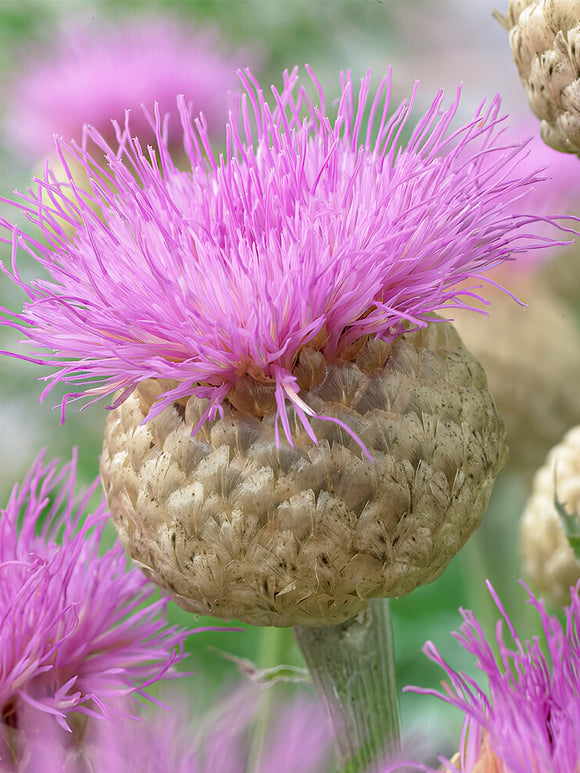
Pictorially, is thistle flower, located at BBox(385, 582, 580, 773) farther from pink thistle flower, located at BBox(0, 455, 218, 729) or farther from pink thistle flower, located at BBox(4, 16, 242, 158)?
pink thistle flower, located at BBox(4, 16, 242, 158)

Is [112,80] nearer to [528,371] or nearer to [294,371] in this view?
[528,371]

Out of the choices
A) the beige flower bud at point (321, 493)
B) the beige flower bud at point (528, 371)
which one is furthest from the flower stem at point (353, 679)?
the beige flower bud at point (528, 371)

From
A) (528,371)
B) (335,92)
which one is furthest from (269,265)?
(335,92)

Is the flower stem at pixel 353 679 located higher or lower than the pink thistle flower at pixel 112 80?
lower

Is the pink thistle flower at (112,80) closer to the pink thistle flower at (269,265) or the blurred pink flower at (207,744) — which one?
the pink thistle flower at (269,265)

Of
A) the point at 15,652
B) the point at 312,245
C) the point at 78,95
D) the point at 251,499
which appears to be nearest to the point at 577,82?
the point at 312,245

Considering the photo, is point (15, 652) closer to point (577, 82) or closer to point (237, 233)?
point (237, 233)

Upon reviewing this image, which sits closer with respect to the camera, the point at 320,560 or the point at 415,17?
the point at 320,560
